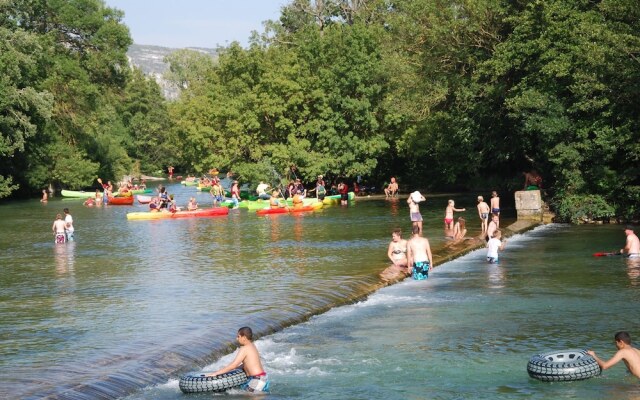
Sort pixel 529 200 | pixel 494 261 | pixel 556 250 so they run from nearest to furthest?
pixel 494 261 → pixel 556 250 → pixel 529 200

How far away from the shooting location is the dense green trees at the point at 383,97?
39.4 metres

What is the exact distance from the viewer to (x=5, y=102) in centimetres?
6238

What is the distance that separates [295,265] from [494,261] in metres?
6.14

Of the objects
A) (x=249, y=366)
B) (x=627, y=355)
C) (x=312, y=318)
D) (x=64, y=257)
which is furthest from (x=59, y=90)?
(x=627, y=355)

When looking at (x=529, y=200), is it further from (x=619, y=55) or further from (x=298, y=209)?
(x=298, y=209)

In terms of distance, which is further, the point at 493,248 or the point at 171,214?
the point at 171,214

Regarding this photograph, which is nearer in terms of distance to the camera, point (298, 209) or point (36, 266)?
point (36, 266)

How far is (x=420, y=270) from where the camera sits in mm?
25453

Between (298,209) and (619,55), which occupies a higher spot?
(619,55)

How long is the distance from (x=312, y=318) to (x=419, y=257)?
5488 millimetres

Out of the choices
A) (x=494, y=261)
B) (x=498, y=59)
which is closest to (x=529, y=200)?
(x=498, y=59)

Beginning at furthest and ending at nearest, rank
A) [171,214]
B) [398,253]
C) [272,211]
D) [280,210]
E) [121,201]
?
1. [121,201]
2. [280,210]
3. [272,211]
4. [171,214]
5. [398,253]

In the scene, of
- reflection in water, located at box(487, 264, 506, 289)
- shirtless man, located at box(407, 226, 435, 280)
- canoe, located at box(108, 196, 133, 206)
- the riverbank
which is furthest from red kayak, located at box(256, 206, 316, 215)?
shirtless man, located at box(407, 226, 435, 280)

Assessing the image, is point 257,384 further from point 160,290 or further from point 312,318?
point 160,290
